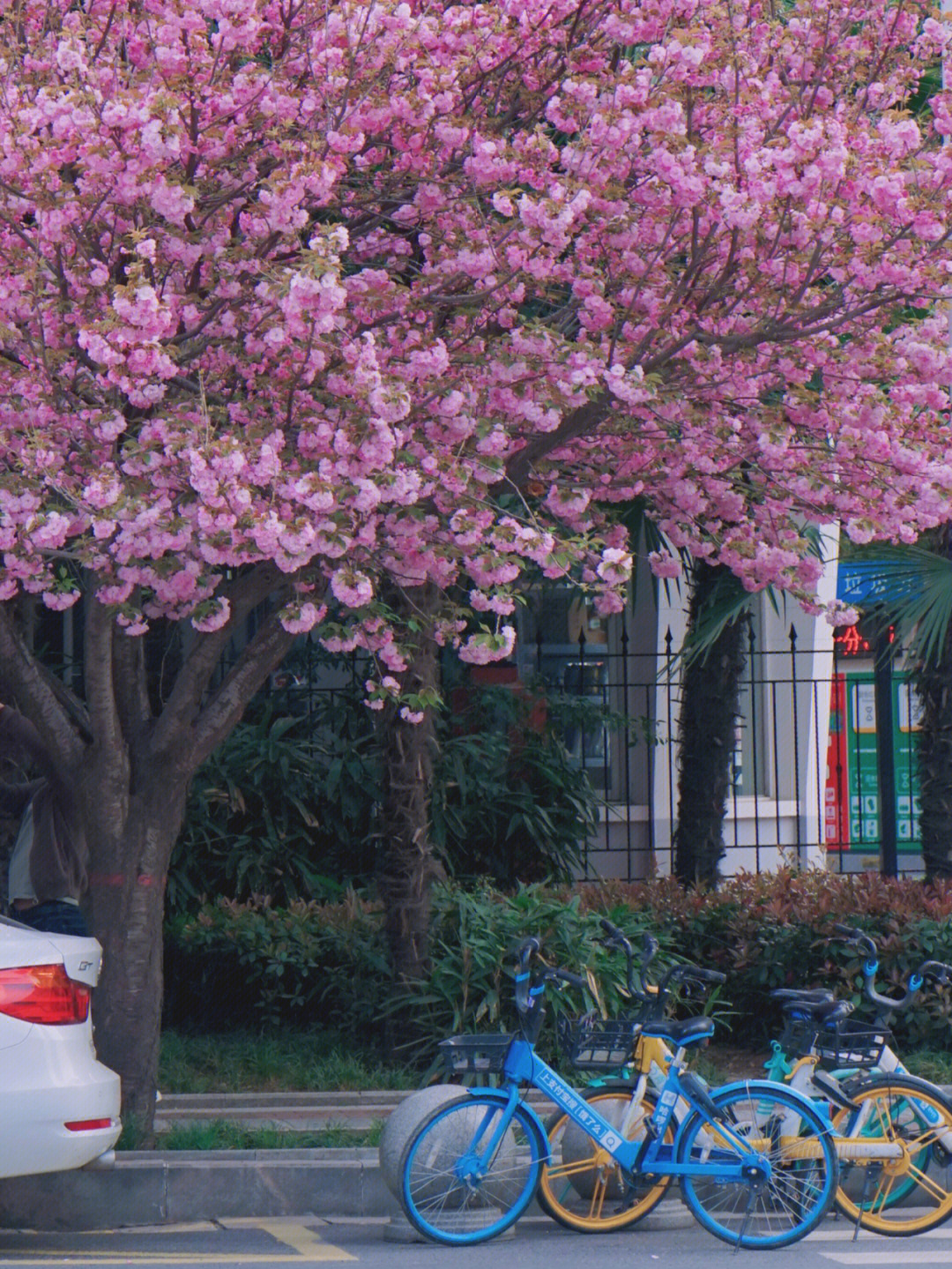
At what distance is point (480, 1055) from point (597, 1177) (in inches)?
26.0

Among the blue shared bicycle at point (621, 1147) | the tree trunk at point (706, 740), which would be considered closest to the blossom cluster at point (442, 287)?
the blue shared bicycle at point (621, 1147)

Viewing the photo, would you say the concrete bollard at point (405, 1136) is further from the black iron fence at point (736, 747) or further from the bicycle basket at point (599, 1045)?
the black iron fence at point (736, 747)

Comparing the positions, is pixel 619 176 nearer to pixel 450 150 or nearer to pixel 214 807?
pixel 450 150

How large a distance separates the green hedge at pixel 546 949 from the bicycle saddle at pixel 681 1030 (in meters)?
1.82

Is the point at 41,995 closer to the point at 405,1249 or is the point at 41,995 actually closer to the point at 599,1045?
the point at 405,1249

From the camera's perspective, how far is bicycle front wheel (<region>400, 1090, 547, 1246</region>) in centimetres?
586

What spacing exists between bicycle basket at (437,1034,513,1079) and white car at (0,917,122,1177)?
117 cm

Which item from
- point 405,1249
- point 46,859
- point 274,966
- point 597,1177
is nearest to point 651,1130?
point 597,1177

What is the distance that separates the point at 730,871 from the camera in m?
14.2

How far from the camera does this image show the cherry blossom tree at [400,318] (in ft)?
19.5

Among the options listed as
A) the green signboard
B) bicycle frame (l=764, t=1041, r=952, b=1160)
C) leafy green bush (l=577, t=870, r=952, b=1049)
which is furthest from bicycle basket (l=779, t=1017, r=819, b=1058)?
the green signboard

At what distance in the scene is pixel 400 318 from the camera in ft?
22.2

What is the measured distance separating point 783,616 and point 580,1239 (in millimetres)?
8660

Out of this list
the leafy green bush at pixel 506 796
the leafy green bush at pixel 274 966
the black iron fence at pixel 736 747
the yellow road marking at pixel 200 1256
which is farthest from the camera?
the black iron fence at pixel 736 747
